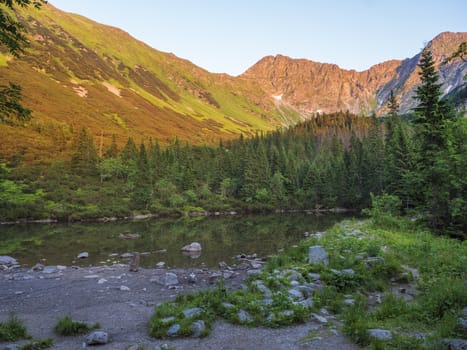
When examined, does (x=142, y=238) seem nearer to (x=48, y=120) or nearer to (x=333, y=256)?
(x=333, y=256)

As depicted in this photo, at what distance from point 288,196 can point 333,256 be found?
7369 centimetres

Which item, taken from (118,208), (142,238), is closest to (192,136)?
(118,208)

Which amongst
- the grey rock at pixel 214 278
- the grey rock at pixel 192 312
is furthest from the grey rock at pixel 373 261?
A: the grey rock at pixel 192 312

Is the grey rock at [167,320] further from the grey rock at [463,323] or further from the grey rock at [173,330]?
the grey rock at [463,323]

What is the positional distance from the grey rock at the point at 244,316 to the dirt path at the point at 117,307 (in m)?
0.32

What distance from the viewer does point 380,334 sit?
761 centimetres

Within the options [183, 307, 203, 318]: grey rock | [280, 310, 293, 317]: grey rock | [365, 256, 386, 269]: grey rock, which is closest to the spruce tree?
[365, 256, 386, 269]: grey rock

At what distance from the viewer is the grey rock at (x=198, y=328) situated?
8438mm

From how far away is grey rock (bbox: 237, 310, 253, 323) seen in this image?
360 inches

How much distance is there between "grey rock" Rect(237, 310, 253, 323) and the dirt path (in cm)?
32

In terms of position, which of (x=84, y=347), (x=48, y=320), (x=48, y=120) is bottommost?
(x=48, y=320)

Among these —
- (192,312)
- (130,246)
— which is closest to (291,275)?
(192,312)

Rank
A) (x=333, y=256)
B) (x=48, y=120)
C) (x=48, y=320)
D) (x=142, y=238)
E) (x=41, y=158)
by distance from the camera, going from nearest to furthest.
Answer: (x=48, y=320)
(x=333, y=256)
(x=142, y=238)
(x=41, y=158)
(x=48, y=120)

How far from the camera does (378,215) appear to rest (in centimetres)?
2669
